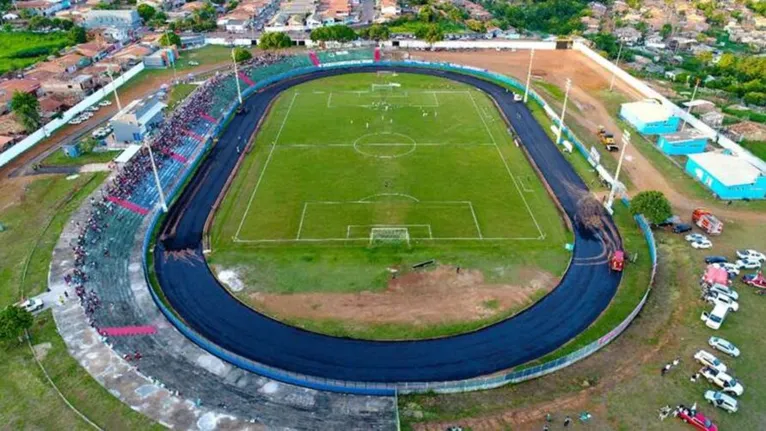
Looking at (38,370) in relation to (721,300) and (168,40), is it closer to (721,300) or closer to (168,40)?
(721,300)

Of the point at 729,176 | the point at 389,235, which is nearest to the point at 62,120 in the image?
the point at 389,235

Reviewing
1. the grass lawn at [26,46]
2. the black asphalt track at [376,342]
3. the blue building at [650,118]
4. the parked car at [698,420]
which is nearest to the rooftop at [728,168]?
the blue building at [650,118]

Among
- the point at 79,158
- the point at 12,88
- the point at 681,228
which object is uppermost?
the point at 12,88

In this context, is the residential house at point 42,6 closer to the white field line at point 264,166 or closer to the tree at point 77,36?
the tree at point 77,36

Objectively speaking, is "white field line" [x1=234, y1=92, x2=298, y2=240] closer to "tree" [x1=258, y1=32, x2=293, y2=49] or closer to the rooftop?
"tree" [x1=258, y1=32, x2=293, y2=49]

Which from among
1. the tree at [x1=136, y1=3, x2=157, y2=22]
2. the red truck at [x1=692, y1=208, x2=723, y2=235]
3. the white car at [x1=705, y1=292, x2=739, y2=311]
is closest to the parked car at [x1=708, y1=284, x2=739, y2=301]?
the white car at [x1=705, y1=292, x2=739, y2=311]

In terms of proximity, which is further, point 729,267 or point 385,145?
point 385,145

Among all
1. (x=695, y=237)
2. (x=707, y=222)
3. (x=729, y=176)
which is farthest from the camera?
(x=729, y=176)
